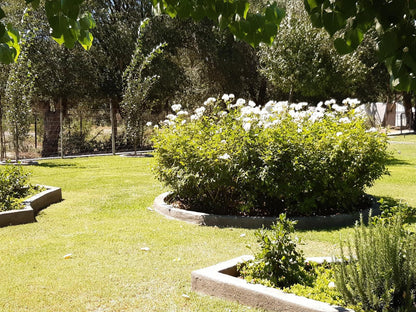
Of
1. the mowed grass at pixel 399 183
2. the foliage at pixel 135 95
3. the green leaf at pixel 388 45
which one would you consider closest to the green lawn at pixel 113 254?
the mowed grass at pixel 399 183

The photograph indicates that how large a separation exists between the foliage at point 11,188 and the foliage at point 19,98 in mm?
6931

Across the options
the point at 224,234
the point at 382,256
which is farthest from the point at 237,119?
the point at 382,256

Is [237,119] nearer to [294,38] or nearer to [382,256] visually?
[382,256]

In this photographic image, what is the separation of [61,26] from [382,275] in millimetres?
2806

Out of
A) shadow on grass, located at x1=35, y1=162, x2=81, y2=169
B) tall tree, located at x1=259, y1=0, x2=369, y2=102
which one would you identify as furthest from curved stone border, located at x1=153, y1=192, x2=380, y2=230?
tall tree, located at x1=259, y1=0, x2=369, y2=102

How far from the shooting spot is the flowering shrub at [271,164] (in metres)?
7.07

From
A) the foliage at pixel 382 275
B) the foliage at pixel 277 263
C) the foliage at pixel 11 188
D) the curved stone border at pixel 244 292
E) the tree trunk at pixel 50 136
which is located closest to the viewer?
the foliage at pixel 382 275

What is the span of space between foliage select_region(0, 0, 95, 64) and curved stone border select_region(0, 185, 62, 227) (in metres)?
4.69

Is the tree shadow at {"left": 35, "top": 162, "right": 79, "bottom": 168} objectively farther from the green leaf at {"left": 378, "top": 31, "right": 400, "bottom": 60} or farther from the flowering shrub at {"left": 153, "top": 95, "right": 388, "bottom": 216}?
the green leaf at {"left": 378, "top": 31, "right": 400, "bottom": 60}

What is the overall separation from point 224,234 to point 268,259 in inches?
90.1

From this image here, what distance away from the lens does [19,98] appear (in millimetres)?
15188

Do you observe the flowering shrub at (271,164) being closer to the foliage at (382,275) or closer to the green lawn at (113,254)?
the green lawn at (113,254)

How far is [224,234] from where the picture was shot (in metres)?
6.54

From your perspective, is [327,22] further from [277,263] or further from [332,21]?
[277,263]
